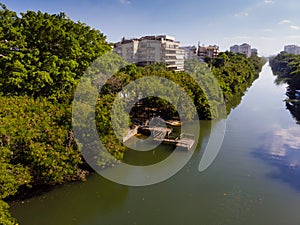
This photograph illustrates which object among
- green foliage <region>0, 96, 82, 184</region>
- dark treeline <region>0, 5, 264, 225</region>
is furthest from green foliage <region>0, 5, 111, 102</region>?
green foliage <region>0, 96, 82, 184</region>

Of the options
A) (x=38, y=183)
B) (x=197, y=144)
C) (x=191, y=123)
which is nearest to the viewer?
(x=38, y=183)

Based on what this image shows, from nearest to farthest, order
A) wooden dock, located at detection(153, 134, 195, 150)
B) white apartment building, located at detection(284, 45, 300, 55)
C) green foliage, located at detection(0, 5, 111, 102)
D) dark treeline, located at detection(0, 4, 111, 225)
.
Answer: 1. dark treeline, located at detection(0, 4, 111, 225)
2. green foliage, located at detection(0, 5, 111, 102)
3. wooden dock, located at detection(153, 134, 195, 150)
4. white apartment building, located at detection(284, 45, 300, 55)

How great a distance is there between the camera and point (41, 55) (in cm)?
1241

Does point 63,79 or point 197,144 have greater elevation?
point 63,79

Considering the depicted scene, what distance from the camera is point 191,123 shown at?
1839 cm

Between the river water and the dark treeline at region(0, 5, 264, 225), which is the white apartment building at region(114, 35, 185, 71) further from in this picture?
the river water

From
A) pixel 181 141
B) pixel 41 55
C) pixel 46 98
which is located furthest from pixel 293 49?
pixel 46 98

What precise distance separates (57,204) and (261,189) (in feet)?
25.1

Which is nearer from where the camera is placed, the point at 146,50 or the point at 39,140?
the point at 39,140

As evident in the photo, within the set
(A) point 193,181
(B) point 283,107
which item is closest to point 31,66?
(A) point 193,181

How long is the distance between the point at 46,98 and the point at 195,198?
7.77 metres

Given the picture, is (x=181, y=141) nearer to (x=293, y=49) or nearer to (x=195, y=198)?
(x=195, y=198)

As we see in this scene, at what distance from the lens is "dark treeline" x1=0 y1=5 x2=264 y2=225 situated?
8.02 meters

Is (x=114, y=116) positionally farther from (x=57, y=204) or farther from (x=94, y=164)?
(x=57, y=204)
